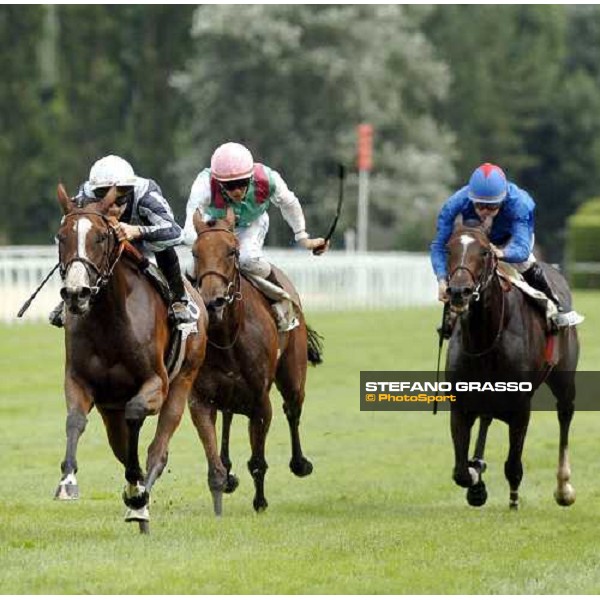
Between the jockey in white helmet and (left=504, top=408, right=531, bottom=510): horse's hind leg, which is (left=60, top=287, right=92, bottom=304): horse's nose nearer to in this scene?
the jockey in white helmet

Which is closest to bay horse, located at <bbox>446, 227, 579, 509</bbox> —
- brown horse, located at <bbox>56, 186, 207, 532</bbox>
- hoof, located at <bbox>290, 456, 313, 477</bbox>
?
hoof, located at <bbox>290, 456, 313, 477</bbox>

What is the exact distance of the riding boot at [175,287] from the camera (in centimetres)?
971

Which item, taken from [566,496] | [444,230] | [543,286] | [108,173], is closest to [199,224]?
[108,173]

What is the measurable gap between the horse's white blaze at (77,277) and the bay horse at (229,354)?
1.47 metres

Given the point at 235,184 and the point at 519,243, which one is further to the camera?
the point at 519,243

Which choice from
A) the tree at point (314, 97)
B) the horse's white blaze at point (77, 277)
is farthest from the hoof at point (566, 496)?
the tree at point (314, 97)

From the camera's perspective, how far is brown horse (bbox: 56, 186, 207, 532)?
870 cm

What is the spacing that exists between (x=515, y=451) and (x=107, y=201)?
3360 mm

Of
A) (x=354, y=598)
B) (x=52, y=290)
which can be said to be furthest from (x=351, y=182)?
(x=354, y=598)

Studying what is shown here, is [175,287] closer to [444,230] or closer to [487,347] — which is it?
[444,230]

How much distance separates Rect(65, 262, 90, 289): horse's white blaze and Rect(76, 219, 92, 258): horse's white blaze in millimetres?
74

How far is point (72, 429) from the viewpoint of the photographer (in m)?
8.81

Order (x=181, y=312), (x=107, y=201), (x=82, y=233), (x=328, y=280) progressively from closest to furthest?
(x=82, y=233), (x=107, y=201), (x=181, y=312), (x=328, y=280)

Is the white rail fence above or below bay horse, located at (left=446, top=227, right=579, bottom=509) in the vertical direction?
below
